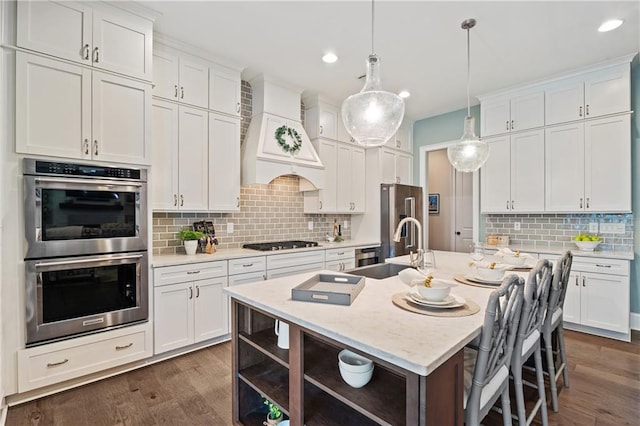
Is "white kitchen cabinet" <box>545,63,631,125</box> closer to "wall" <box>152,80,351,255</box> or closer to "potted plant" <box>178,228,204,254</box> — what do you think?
"wall" <box>152,80,351,255</box>

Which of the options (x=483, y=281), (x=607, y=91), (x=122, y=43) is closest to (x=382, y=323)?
(x=483, y=281)

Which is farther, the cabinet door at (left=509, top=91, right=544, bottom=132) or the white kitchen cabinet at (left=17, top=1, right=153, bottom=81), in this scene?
the cabinet door at (left=509, top=91, right=544, bottom=132)

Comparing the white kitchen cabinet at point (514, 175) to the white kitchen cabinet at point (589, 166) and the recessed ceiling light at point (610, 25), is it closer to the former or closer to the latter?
the white kitchen cabinet at point (589, 166)

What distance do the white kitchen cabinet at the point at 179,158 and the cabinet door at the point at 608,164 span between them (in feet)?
13.9

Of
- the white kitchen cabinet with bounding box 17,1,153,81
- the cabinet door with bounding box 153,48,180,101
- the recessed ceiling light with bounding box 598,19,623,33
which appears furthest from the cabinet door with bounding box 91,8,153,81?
the recessed ceiling light with bounding box 598,19,623,33

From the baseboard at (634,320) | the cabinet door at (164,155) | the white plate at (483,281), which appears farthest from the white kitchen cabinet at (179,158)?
the baseboard at (634,320)

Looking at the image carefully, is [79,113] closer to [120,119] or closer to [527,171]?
[120,119]

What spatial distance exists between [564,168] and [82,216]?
4.87m

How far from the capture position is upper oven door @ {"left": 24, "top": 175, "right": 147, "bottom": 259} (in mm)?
2164

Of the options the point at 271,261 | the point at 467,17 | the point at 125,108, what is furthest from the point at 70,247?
the point at 467,17

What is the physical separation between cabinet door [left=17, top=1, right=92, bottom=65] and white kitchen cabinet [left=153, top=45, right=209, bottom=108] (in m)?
0.63

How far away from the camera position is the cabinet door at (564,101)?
3.64 m

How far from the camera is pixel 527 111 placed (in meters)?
4.00

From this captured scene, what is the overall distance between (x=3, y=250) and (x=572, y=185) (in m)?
5.26
